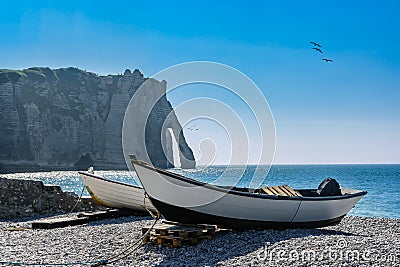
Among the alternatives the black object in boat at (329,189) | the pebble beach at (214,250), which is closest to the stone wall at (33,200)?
the pebble beach at (214,250)

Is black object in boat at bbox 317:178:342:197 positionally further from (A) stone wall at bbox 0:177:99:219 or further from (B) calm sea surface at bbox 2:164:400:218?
(A) stone wall at bbox 0:177:99:219

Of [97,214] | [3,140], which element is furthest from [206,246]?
[3,140]

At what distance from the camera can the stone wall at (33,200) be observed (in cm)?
1493

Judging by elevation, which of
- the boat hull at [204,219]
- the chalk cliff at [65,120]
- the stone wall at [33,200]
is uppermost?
the chalk cliff at [65,120]

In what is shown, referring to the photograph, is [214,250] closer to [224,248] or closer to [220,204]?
[224,248]

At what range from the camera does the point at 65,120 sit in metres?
99.9

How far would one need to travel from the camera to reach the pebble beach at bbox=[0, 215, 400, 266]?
757cm

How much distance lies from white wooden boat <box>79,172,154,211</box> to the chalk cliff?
69.8 meters

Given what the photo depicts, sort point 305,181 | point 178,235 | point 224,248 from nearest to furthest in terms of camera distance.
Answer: point 224,248 < point 178,235 < point 305,181

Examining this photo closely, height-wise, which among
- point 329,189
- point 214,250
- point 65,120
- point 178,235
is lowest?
point 214,250

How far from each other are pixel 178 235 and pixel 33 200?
876 cm

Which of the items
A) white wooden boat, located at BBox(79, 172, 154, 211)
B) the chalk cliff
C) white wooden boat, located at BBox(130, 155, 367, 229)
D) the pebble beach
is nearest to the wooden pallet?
the pebble beach

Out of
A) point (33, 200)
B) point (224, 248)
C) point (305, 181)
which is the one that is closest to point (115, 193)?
point (33, 200)

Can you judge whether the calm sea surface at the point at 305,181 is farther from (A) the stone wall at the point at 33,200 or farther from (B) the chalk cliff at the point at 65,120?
(B) the chalk cliff at the point at 65,120
